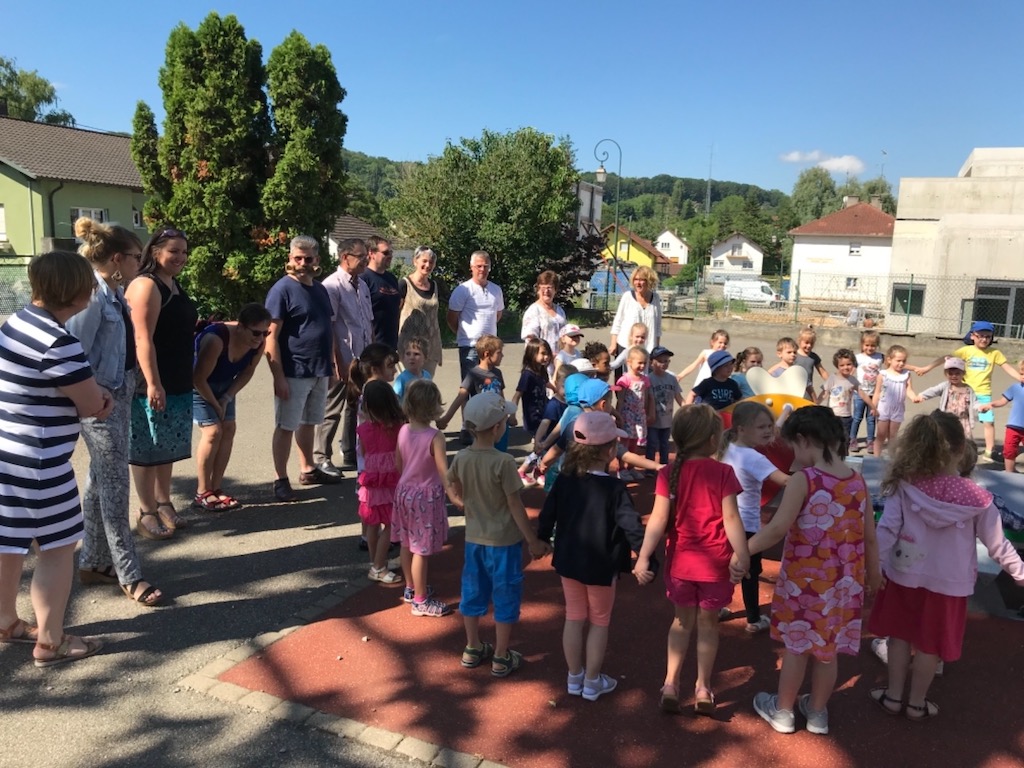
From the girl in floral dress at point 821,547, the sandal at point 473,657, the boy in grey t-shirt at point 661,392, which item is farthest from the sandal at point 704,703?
the boy in grey t-shirt at point 661,392

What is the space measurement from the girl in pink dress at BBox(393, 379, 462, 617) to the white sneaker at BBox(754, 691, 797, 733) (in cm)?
180

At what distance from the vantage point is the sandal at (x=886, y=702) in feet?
11.4

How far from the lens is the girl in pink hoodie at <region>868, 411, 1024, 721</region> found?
3.29m

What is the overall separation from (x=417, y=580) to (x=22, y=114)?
190 ft

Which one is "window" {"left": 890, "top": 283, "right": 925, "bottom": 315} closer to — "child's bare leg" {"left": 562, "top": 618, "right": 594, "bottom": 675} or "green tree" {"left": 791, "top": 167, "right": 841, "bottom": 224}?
"child's bare leg" {"left": 562, "top": 618, "right": 594, "bottom": 675}

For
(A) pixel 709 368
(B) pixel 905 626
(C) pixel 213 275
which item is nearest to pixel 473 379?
(A) pixel 709 368

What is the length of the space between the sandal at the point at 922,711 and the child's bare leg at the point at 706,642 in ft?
3.01

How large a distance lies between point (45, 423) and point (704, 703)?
326 centimetres

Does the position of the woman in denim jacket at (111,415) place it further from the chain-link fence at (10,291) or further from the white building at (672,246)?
the white building at (672,246)

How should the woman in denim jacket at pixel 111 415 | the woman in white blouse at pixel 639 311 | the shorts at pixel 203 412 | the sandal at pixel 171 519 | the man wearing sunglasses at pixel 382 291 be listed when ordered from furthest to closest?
the woman in white blouse at pixel 639 311
the man wearing sunglasses at pixel 382 291
the shorts at pixel 203 412
the sandal at pixel 171 519
the woman in denim jacket at pixel 111 415

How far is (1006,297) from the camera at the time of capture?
74.9 ft

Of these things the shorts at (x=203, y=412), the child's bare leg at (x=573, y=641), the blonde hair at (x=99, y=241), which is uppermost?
the blonde hair at (x=99, y=241)

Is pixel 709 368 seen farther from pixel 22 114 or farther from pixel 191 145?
pixel 22 114

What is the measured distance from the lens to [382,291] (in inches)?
285
